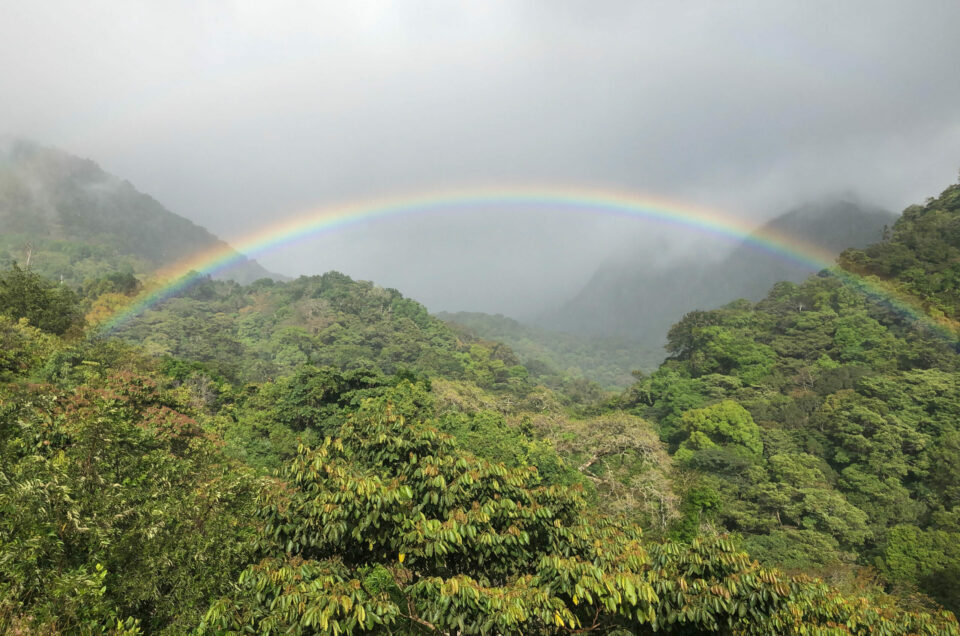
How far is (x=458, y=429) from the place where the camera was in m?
20.0

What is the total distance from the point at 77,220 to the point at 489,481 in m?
150

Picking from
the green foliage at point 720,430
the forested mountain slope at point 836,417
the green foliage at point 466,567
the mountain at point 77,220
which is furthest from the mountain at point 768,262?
the mountain at point 77,220

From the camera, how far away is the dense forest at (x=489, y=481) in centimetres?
438

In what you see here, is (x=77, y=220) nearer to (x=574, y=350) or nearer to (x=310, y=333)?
(x=310, y=333)

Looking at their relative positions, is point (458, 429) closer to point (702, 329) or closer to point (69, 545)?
point (69, 545)

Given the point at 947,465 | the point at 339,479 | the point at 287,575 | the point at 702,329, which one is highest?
the point at 702,329

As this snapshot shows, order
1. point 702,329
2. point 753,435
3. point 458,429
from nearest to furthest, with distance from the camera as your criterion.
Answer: point 458,429 → point 753,435 → point 702,329

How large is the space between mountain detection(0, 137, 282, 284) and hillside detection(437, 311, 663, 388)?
89390 mm

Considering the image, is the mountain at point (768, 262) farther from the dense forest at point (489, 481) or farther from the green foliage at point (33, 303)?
the green foliage at point (33, 303)

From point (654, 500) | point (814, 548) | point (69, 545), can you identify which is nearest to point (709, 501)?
point (654, 500)

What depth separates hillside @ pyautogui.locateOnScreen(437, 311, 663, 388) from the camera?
480 ft

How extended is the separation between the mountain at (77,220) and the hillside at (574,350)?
89390 mm

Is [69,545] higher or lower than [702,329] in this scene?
lower

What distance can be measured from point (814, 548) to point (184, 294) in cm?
9950
